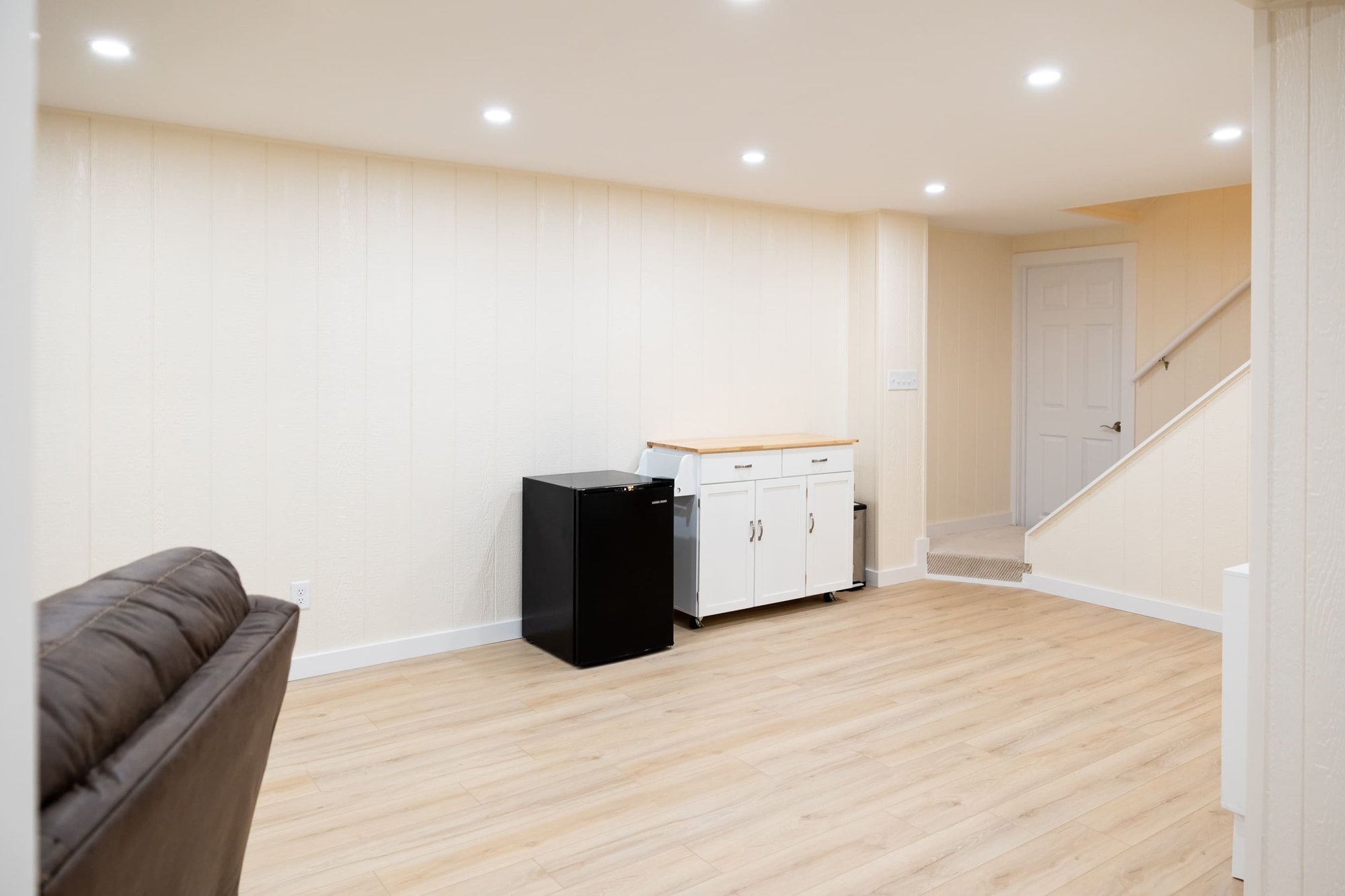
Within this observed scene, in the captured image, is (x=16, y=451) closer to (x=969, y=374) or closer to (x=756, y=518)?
(x=756, y=518)

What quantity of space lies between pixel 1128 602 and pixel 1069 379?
2.14 m

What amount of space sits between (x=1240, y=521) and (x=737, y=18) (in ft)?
12.1

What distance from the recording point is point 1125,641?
4379mm

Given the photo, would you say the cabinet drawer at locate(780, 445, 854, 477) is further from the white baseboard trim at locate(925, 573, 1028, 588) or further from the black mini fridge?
the white baseboard trim at locate(925, 573, 1028, 588)

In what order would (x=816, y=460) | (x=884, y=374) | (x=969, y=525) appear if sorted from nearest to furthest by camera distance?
(x=816, y=460) < (x=884, y=374) < (x=969, y=525)

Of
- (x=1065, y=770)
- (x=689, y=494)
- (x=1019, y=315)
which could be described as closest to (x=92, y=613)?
(x=1065, y=770)

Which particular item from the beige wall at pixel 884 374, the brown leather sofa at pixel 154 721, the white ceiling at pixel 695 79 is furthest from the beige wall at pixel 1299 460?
the beige wall at pixel 884 374

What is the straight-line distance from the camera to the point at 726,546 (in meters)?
4.68

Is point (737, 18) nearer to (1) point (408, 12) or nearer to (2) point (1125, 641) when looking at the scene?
(1) point (408, 12)

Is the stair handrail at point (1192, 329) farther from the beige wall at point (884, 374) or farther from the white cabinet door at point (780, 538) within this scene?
the white cabinet door at point (780, 538)

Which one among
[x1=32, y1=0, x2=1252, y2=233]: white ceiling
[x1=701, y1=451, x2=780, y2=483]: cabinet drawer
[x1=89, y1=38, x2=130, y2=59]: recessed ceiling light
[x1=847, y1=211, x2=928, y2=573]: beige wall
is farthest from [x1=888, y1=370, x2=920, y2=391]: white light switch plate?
[x1=89, y1=38, x2=130, y2=59]: recessed ceiling light

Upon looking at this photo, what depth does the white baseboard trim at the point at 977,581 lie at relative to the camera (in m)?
5.54

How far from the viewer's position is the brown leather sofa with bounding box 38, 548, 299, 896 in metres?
0.98

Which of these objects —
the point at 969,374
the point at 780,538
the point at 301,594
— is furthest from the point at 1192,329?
the point at 301,594
